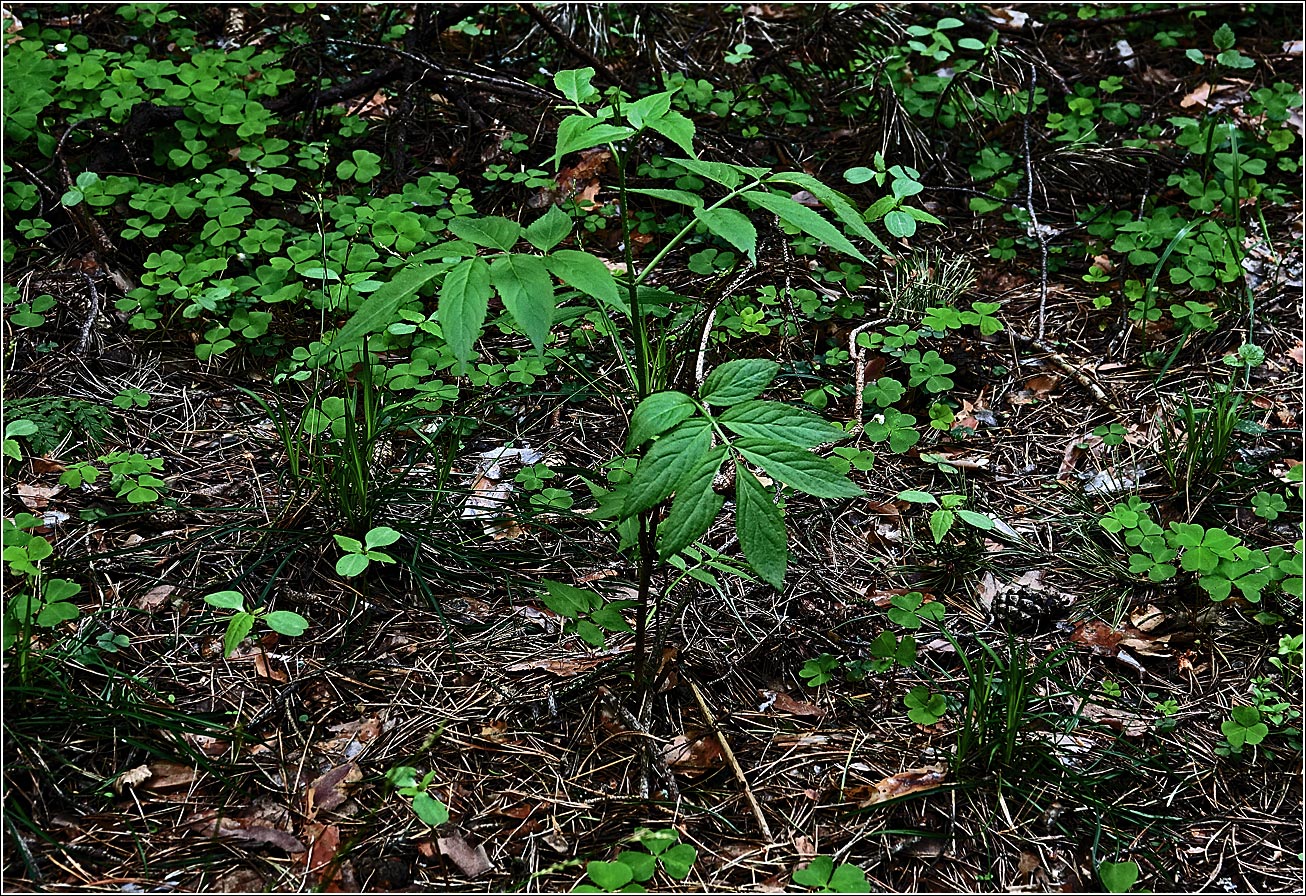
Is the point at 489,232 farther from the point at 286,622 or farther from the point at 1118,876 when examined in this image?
the point at 1118,876

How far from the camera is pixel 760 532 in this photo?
155cm

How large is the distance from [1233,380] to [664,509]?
1.70 metres

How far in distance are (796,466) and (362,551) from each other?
3.35 feet

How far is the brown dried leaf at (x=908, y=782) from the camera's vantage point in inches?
74.5

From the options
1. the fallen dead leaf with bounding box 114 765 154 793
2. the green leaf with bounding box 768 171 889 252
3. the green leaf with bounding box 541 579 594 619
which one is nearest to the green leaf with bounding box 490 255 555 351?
the green leaf with bounding box 768 171 889 252

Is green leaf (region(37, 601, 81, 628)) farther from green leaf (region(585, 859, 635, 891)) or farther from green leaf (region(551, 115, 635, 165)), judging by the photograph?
green leaf (region(551, 115, 635, 165))

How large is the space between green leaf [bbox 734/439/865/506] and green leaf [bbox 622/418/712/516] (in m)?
0.07

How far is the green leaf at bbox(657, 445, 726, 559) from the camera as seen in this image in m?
1.52

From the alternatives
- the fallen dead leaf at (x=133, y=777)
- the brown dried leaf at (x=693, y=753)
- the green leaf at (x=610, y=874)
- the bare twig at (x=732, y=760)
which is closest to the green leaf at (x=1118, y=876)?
the bare twig at (x=732, y=760)

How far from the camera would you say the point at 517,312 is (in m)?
1.44

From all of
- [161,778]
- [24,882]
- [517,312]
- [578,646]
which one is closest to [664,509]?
[578,646]

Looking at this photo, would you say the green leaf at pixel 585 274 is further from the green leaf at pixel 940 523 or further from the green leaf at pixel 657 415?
the green leaf at pixel 940 523

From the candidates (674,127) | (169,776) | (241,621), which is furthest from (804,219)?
(169,776)

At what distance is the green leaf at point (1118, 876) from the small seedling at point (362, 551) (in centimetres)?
137
